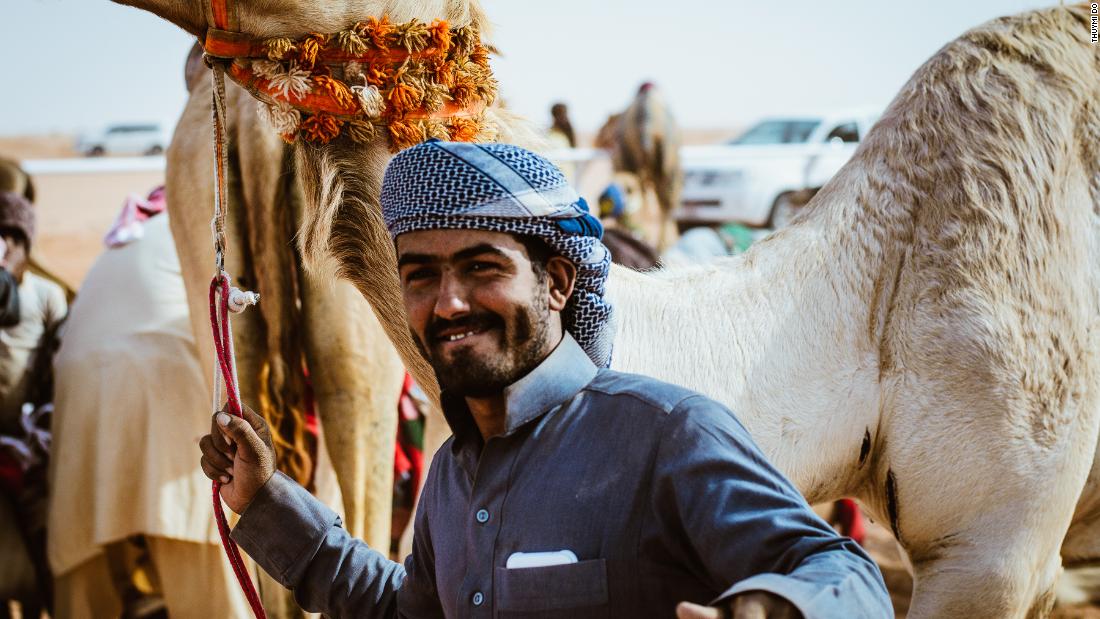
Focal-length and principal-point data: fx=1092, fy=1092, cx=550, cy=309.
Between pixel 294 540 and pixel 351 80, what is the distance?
1.04 meters

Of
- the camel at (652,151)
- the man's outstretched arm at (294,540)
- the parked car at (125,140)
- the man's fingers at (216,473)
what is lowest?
the parked car at (125,140)

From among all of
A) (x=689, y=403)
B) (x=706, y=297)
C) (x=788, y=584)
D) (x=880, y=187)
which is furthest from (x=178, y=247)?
(x=788, y=584)

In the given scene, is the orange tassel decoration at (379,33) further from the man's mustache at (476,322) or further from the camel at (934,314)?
the man's mustache at (476,322)

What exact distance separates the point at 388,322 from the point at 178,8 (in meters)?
0.84

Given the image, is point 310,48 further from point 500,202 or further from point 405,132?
point 500,202

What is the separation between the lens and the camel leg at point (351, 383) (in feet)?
11.5

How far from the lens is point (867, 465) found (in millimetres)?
2832

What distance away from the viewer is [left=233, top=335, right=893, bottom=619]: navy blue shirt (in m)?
1.38

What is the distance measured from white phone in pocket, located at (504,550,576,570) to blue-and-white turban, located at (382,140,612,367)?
0.40 meters

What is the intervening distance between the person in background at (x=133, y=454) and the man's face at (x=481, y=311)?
2942mm

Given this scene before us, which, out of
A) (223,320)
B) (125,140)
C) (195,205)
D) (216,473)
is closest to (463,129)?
(223,320)

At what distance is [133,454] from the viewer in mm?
4312

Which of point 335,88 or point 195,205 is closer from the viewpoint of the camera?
point 335,88
